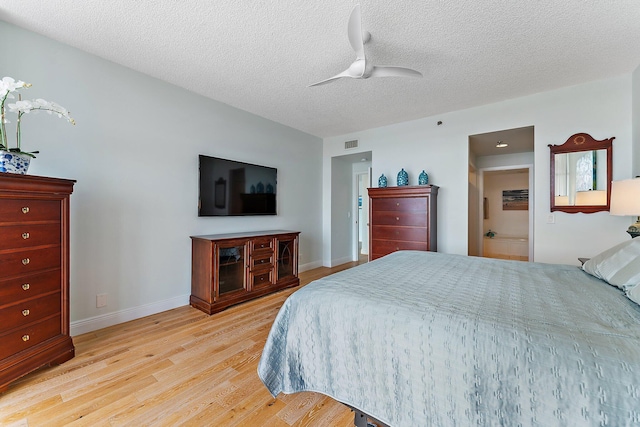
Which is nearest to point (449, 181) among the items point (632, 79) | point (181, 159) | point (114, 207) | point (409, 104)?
point (409, 104)

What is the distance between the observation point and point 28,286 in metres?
1.76

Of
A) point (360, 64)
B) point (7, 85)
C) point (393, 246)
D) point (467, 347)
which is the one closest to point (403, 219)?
point (393, 246)

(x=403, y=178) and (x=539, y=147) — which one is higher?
(x=539, y=147)

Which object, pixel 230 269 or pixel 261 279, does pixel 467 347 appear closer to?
pixel 230 269

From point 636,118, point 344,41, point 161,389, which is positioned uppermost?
point 344,41

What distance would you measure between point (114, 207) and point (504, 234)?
742 centimetres

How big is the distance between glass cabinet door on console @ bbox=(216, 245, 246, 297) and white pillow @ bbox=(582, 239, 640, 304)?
3.14 meters

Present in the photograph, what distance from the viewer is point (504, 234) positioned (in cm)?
626

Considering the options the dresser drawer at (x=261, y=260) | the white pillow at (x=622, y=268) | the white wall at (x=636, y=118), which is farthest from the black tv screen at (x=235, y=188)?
the white wall at (x=636, y=118)

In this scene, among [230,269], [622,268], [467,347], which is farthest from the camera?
[230,269]

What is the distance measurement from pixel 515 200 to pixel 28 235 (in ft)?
25.8

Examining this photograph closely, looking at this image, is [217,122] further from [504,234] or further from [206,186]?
[504,234]

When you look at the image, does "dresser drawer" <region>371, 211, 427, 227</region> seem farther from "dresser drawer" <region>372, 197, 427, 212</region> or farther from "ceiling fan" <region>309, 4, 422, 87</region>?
"ceiling fan" <region>309, 4, 422, 87</region>

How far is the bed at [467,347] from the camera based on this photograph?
33.3 inches
